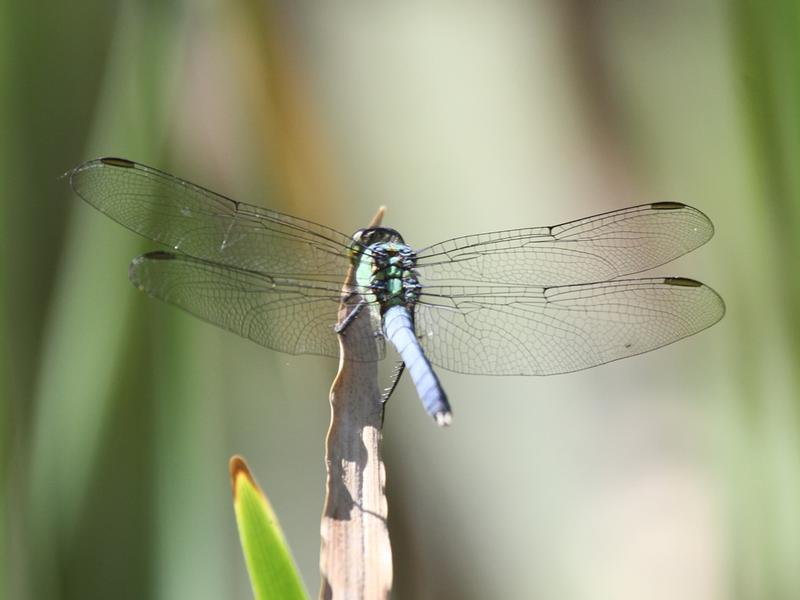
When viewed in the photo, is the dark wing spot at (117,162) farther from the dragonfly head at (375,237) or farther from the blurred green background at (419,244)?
the dragonfly head at (375,237)

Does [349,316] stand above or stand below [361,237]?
below

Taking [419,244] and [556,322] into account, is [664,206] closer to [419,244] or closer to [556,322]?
[556,322]

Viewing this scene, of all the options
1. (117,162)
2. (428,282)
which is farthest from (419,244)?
(117,162)

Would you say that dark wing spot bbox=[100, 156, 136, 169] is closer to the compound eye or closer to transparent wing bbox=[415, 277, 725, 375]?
the compound eye

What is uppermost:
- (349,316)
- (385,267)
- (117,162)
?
(117,162)

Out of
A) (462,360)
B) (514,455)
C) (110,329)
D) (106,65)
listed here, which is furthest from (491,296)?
(106,65)

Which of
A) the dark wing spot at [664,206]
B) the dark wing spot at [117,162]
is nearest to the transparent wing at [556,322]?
the dark wing spot at [664,206]

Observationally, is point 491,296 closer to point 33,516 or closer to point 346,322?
point 346,322
